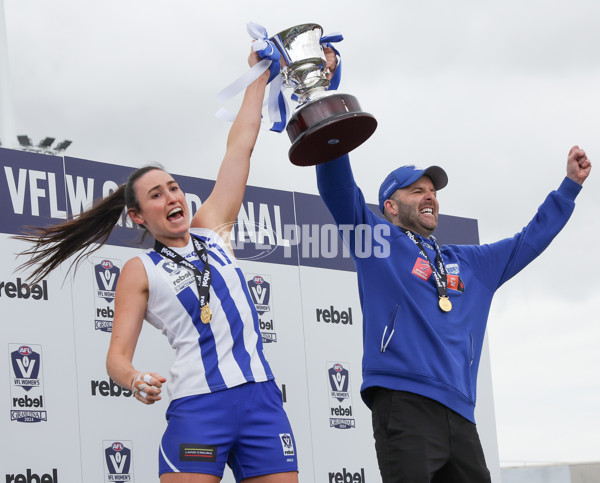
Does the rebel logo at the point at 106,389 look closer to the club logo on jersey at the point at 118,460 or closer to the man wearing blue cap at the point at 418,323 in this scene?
the club logo on jersey at the point at 118,460

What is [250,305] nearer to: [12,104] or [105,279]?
[105,279]

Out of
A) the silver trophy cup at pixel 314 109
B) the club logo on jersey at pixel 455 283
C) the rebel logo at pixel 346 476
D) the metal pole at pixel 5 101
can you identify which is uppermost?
the metal pole at pixel 5 101

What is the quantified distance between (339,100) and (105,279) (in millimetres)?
2153

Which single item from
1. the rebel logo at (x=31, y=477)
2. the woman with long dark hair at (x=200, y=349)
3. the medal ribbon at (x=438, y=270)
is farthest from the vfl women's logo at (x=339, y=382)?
the woman with long dark hair at (x=200, y=349)

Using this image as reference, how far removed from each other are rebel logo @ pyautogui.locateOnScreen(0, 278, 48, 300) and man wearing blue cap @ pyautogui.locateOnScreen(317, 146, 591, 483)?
1.82 meters

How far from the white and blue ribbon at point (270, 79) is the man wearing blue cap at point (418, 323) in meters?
0.23

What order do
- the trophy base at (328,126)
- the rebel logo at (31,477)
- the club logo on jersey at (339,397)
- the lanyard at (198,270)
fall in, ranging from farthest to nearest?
the club logo on jersey at (339,397) → the rebel logo at (31,477) → the trophy base at (328,126) → the lanyard at (198,270)

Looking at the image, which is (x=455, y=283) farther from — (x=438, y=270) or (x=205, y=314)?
(x=205, y=314)

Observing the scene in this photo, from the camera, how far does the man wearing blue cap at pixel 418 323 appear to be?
3.17 metres

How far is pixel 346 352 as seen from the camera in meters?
5.74

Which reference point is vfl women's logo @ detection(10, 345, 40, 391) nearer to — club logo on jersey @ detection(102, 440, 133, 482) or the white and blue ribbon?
club logo on jersey @ detection(102, 440, 133, 482)

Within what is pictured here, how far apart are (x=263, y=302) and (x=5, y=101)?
2182 millimetres

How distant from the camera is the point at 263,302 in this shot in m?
5.37

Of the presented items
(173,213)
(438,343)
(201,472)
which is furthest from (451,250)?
(201,472)
